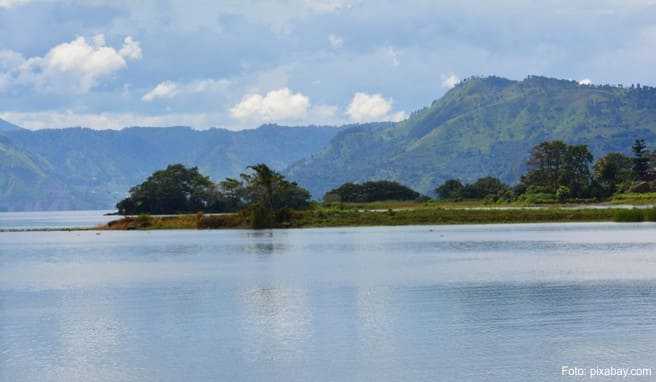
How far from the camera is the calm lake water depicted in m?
36.7

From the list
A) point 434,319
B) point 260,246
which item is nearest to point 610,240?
point 260,246

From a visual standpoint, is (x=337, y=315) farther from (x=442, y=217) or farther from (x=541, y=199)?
(x=541, y=199)

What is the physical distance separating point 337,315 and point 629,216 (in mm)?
102869

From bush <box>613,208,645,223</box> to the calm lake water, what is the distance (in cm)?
4535

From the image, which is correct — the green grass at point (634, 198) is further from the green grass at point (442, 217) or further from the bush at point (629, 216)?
the bush at point (629, 216)

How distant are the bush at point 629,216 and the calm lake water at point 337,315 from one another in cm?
4535

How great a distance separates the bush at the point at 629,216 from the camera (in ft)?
465

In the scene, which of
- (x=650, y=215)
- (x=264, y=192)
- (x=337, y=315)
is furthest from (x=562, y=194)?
(x=337, y=315)

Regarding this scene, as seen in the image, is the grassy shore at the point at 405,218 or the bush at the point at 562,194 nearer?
the grassy shore at the point at 405,218

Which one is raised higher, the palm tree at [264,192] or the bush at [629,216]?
the palm tree at [264,192]

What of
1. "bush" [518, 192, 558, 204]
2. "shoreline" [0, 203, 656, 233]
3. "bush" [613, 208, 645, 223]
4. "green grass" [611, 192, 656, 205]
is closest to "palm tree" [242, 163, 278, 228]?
"shoreline" [0, 203, 656, 233]

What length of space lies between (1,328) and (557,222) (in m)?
117

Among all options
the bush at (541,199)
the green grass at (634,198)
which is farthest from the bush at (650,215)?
the bush at (541,199)

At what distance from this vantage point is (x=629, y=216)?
14275cm
